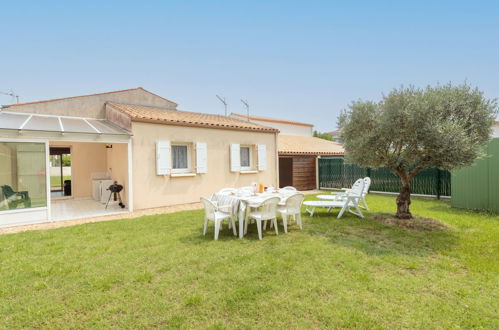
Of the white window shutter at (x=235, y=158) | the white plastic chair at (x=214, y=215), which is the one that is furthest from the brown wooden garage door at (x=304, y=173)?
the white plastic chair at (x=214, y=215)

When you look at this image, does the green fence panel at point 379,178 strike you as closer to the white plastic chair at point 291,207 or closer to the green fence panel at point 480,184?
the green fence panel at point 480,184

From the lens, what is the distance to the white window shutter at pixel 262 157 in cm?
1298

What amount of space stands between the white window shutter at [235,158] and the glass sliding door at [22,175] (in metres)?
6.82

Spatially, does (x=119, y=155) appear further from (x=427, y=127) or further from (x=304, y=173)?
(x=427, y=127)

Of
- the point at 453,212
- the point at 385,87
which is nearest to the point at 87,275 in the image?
the point at 385,87

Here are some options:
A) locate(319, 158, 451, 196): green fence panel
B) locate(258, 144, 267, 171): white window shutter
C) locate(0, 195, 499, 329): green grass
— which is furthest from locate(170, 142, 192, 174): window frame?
locate(319, 158, 451, 196): green fence panel

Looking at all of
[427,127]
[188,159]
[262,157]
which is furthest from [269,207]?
[262,157]

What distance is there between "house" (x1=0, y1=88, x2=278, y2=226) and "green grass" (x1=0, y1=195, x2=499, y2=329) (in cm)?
236

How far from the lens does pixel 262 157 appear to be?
516 inches

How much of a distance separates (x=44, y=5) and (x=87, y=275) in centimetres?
1061

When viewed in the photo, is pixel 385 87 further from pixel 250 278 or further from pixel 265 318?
pixel 265 318

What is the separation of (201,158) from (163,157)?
5.48 feet

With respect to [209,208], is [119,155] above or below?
above

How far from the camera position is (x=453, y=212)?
332 inches
